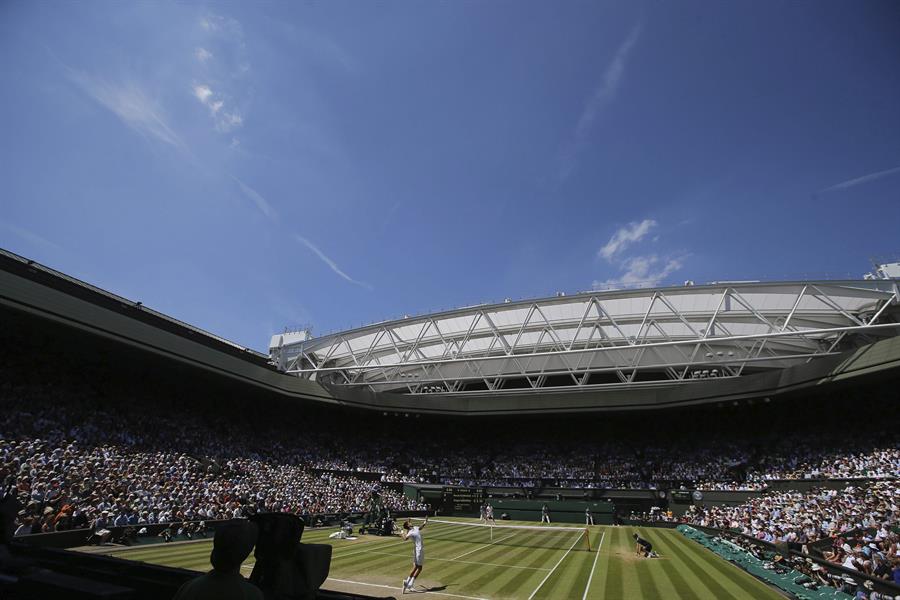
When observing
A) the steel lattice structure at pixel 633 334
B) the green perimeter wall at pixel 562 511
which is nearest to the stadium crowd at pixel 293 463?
the green perimeter wall at pixel 562 511

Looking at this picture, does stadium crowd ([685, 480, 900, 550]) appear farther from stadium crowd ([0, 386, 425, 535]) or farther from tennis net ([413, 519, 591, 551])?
stadium crowd ([0, 386, 425, 535])

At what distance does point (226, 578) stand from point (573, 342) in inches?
1102

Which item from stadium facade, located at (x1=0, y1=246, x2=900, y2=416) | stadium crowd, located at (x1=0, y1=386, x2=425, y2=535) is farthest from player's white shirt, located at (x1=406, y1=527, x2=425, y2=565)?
stadium facade, located at (x1=0, y1=246, x2=900, y2=416)

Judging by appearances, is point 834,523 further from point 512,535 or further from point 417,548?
point 417,548

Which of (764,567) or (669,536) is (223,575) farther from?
(669,536)

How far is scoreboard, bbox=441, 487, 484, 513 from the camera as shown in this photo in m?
38.6

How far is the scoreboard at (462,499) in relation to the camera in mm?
38562

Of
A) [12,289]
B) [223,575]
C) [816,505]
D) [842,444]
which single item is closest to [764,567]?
[816,505]

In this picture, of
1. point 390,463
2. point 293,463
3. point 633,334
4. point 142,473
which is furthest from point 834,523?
point 293,463

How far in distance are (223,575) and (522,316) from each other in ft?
114

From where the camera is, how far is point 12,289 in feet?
77.0

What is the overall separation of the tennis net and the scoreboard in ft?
19.8

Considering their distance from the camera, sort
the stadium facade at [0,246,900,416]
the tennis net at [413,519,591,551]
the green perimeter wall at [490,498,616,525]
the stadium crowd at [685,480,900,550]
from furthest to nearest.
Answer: the green perimeter wall at [490,498,616,525], the stadium facade at [0,246,900,416], the tennis net at [413,519,591,551], the stadium crowd at [685,480,900,550]

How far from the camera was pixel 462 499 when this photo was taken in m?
39.3
